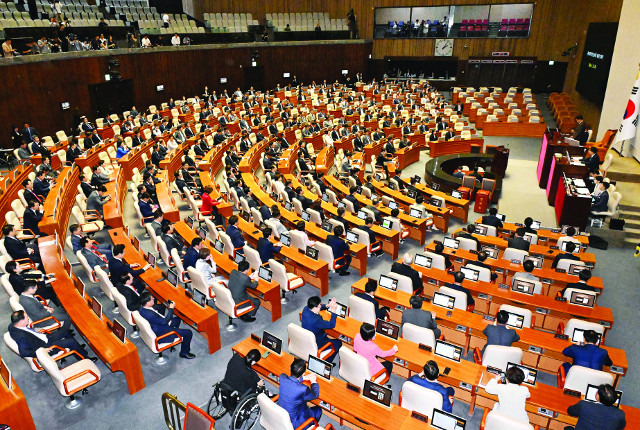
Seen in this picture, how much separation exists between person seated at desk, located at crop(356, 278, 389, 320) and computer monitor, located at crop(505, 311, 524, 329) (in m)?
2.13

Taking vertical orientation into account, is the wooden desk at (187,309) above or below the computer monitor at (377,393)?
below

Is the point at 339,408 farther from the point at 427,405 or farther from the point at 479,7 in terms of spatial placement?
the point at 479,7

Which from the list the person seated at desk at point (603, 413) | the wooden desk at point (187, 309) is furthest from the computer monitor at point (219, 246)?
the person seated at desk at point (603, 413)

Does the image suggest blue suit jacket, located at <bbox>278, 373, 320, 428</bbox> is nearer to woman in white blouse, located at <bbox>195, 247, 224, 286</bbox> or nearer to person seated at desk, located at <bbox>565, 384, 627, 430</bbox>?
person seated at desk, located at <bbox>565, 384, 627, 430</bbox>

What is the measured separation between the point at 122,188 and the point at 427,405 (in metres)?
12.5

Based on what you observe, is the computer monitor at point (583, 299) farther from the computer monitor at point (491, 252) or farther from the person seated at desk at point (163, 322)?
the person seated at desk at point (163, 322)

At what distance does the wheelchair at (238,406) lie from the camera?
19.7 ft

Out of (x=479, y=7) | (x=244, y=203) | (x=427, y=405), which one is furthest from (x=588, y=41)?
(x=427, y=405)

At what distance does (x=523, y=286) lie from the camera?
8664mm

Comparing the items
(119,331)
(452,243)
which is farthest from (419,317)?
(119,331)

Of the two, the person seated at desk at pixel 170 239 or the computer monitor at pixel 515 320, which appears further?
the person seated at desk at pixel 170 239

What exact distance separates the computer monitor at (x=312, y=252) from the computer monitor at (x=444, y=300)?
2678 millimetres

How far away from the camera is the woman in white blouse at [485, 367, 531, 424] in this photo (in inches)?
221

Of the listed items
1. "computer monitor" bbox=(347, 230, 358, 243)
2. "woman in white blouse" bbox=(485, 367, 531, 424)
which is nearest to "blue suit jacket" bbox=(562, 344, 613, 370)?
"woman in white blouse" bbox=(485, 367, 531, 424)
